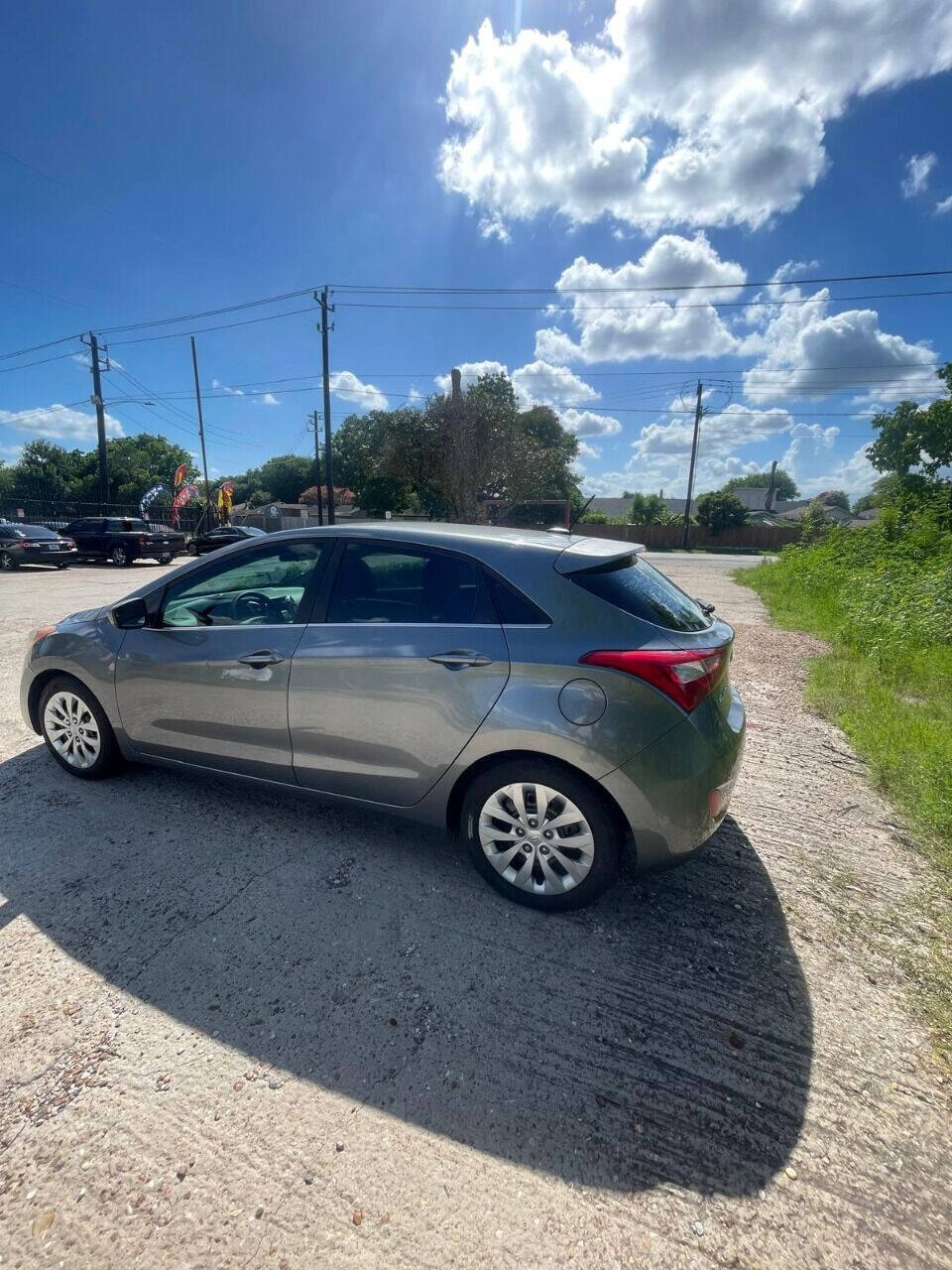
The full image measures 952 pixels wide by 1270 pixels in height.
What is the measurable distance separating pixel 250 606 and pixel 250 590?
0.57ft

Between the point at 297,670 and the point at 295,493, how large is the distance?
8146 cm

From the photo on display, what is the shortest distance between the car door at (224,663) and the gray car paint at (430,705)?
1 centimetres

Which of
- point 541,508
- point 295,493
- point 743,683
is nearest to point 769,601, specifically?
point 743,683

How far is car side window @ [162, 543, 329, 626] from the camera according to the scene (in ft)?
10.1

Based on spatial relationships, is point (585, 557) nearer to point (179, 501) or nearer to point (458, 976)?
point (458, 976)

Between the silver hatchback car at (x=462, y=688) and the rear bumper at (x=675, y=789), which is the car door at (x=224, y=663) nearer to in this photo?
the silver hatchback car at (x=462, y=688)

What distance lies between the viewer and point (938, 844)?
3.18 meters

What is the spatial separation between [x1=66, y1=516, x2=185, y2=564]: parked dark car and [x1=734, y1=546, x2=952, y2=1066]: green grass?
18.5 metres

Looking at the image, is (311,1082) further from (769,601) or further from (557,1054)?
(769,601)

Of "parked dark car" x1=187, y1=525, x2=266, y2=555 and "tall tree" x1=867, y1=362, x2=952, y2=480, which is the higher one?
"tall tree" x1=867, y1=362, x2=952, y2=480

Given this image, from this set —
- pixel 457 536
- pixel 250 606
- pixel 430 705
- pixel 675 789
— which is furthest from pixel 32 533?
pixel 675 789

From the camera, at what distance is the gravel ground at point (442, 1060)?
4.82 feet

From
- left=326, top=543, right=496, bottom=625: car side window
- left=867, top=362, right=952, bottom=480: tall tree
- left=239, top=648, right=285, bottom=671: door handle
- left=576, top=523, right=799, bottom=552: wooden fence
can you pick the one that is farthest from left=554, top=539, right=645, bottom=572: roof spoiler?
left=576, top=523, right=799, bottom=552: wooden fence

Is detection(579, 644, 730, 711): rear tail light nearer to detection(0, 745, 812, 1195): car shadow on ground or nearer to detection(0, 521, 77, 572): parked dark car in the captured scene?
detection(0, 745, 812, 1195): car shadow on ground
